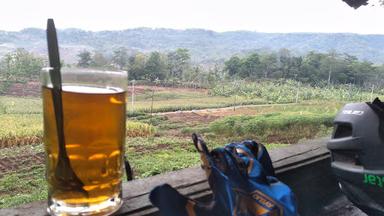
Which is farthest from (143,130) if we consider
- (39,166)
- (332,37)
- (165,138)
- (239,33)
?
(332,37)

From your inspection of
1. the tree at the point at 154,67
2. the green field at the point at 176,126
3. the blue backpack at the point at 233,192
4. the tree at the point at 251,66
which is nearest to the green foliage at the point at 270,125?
the green field at the point at 176,126

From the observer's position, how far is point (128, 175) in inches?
32.2

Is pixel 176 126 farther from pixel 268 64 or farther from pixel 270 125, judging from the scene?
pixel 268 64

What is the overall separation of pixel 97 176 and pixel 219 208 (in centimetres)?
17

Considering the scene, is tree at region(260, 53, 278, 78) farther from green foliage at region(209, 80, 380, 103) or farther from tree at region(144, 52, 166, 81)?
tree at region(144, 52, 166, 81)

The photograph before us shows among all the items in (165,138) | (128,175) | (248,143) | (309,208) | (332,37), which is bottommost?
(165,138)

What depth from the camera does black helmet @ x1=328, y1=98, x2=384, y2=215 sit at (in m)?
0.78

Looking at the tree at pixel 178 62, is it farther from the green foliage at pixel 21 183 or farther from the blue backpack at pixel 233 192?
the blue backpack at pixel 233 192

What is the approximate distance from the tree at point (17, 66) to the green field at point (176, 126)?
13cm

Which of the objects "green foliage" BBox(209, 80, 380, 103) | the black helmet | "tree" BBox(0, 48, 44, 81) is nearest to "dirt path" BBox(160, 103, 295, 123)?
"green foliage" BBox(209, 80, 380, 103)

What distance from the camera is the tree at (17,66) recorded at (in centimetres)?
148

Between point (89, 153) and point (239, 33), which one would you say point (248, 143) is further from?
point (239, 33)

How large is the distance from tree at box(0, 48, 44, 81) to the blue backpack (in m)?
0.95

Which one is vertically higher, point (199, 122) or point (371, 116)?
point (371, 116)
